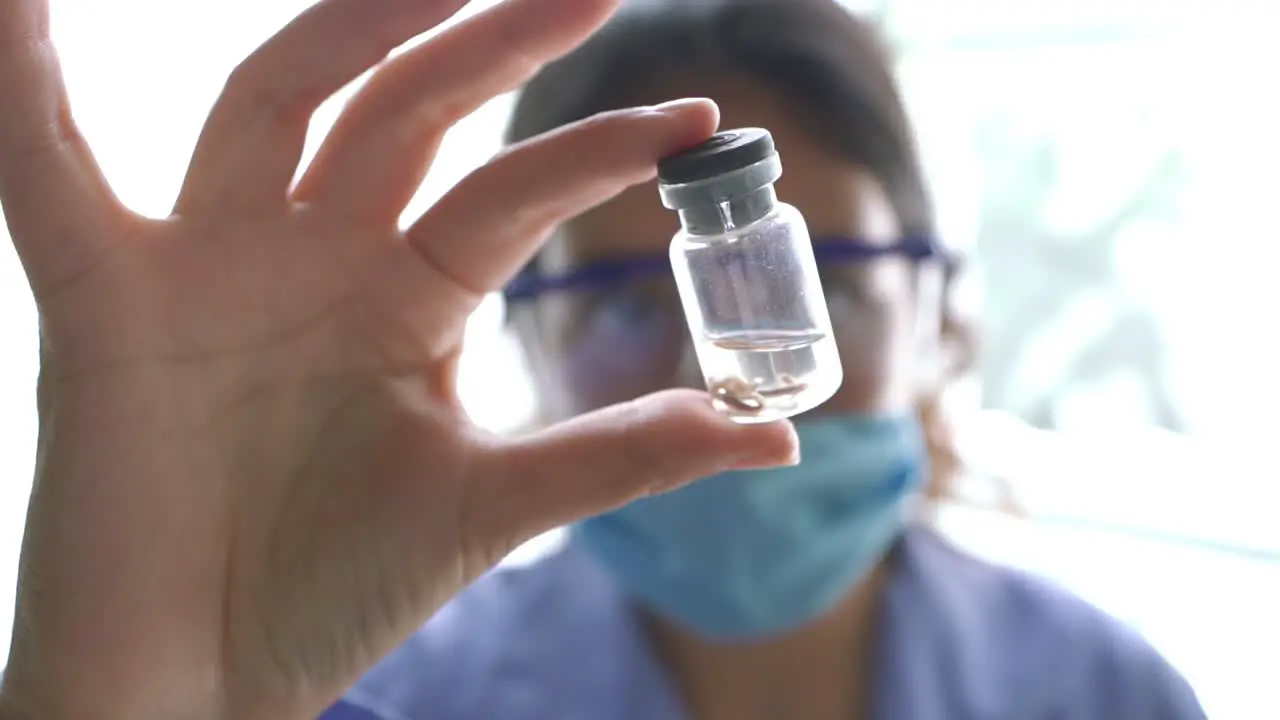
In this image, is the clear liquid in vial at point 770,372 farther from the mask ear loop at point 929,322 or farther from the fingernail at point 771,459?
the mask ear loop at point 929,322

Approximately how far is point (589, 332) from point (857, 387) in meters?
0.30

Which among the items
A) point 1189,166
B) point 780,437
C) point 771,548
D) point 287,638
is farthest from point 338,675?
point 1189,166

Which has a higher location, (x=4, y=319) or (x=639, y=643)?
(x=4, y=319)

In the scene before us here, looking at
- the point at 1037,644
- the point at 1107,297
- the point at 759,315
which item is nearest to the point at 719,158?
the point at 759,315

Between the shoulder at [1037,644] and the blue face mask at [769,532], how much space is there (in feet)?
0.64

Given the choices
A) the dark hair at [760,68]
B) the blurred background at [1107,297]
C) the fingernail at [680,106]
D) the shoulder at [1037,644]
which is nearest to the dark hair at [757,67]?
the dark hair at [760,68]

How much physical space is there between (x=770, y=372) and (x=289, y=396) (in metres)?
0.31

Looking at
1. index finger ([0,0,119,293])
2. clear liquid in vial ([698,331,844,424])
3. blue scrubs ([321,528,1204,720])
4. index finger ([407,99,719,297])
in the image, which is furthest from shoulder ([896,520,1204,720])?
index finger ([0,0,119,293])

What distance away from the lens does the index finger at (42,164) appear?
605 millimetres

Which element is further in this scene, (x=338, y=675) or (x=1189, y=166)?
(x=1189, y=166)

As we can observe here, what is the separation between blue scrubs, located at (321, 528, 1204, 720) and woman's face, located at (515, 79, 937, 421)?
25 cm

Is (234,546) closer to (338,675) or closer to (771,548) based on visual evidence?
(338,675)

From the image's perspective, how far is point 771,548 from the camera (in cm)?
104

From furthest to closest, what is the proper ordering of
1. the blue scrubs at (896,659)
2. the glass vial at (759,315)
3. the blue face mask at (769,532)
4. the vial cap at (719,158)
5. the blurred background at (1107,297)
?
1. the blurred background at (1107,297)
2. the blue scrubs at (896,659)
3. the blue face mask at (769,532)
4. the glass vial at (759,315)
5. the vial cap at (719,158)
